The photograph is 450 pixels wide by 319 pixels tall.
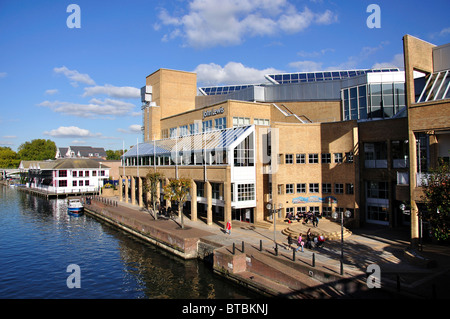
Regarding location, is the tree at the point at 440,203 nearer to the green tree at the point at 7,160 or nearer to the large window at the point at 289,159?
the large window at the point at 289,159

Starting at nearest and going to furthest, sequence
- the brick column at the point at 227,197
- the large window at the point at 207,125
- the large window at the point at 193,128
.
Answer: the brick column at the point at 227,197 → the large window at the point at 207,125 → the large window at the point at 193,128

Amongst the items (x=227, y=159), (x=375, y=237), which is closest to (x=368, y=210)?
(x=375, y=237)

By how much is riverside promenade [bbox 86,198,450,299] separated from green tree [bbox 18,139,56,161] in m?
177

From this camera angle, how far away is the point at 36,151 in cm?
18700

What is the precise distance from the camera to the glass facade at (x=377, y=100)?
42.2 m

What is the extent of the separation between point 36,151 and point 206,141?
179034mm

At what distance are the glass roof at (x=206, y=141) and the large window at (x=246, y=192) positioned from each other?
540cm

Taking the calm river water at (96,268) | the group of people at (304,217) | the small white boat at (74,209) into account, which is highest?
the group of people at (304,217)

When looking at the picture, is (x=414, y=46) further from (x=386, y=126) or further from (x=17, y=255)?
(x=17, y=255)

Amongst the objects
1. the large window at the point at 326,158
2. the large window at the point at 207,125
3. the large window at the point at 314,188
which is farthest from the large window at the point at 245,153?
the large window at the point at 207,125

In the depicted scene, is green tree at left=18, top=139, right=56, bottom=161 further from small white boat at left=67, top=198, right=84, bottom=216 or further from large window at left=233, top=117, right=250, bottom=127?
large window at left=233, top=117, right=250, bottom=127

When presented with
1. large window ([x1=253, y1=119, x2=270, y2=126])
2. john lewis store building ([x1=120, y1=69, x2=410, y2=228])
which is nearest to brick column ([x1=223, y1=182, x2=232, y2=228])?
john lewis store building ([x1=120, y1=69, x2=410, y2=228])
